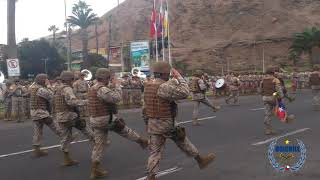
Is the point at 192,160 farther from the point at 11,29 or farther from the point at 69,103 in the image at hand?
the point at 11,29

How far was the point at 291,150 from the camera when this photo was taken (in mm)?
7727

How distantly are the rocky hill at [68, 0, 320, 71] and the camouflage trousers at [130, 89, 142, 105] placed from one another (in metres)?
60.1

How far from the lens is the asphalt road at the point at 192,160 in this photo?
920 cm

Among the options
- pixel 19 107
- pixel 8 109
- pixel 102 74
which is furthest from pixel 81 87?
pixel 102 74

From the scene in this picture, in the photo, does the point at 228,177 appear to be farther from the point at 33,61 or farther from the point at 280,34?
the point at 280,34

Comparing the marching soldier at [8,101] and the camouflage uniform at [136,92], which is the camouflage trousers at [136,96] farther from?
the marching soldier at [8,101]

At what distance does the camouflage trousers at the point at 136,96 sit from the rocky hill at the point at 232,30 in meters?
60.1

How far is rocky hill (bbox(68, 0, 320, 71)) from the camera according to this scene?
93438mm

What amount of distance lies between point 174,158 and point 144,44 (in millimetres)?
31869

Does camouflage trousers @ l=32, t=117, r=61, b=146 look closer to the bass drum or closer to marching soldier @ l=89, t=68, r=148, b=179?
marching soldier @ l=89, t=68, r=148, b=179

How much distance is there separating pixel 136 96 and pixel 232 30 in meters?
77.0

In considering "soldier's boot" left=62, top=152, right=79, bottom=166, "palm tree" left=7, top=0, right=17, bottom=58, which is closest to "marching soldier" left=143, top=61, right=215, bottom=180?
"soldier's boot" left=62, top=152, right=79, bottom=166

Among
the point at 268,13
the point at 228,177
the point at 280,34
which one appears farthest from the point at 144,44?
the point at 268,13

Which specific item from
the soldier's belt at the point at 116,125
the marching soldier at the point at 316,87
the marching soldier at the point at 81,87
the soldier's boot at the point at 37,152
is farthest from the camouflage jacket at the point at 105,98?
the marching soldier at the point at 316,87
